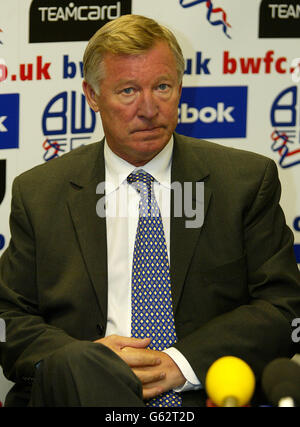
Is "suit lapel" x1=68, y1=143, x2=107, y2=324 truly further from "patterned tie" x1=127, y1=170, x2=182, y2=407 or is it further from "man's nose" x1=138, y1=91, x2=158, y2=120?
"man's nose" x1=138, y1=91, x2=158, y2=120

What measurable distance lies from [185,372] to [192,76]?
1469 millimetres

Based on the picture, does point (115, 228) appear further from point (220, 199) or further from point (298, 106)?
point (298, 106)

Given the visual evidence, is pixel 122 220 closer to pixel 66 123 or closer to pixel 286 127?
pixel 66 123

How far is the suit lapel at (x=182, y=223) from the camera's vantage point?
8.23ft

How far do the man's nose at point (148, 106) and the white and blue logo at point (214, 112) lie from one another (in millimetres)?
827

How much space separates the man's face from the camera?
98.4 inches

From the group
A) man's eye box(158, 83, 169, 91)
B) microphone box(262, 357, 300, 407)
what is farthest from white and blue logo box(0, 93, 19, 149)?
microphone box(262, 357, 300, 407)

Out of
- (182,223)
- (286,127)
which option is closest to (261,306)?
(182,223)

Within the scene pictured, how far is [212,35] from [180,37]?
14 cm

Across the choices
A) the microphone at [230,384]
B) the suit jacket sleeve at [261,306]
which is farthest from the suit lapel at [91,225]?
the microphone at [230,384]

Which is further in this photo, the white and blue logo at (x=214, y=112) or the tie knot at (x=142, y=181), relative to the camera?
the white and blue logo at (x=214, y=112)

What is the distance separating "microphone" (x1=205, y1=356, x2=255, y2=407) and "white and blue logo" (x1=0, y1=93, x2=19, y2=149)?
1.85 m

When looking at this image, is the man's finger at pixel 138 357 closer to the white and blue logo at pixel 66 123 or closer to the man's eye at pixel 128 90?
the man's eye at pixel 128 90
